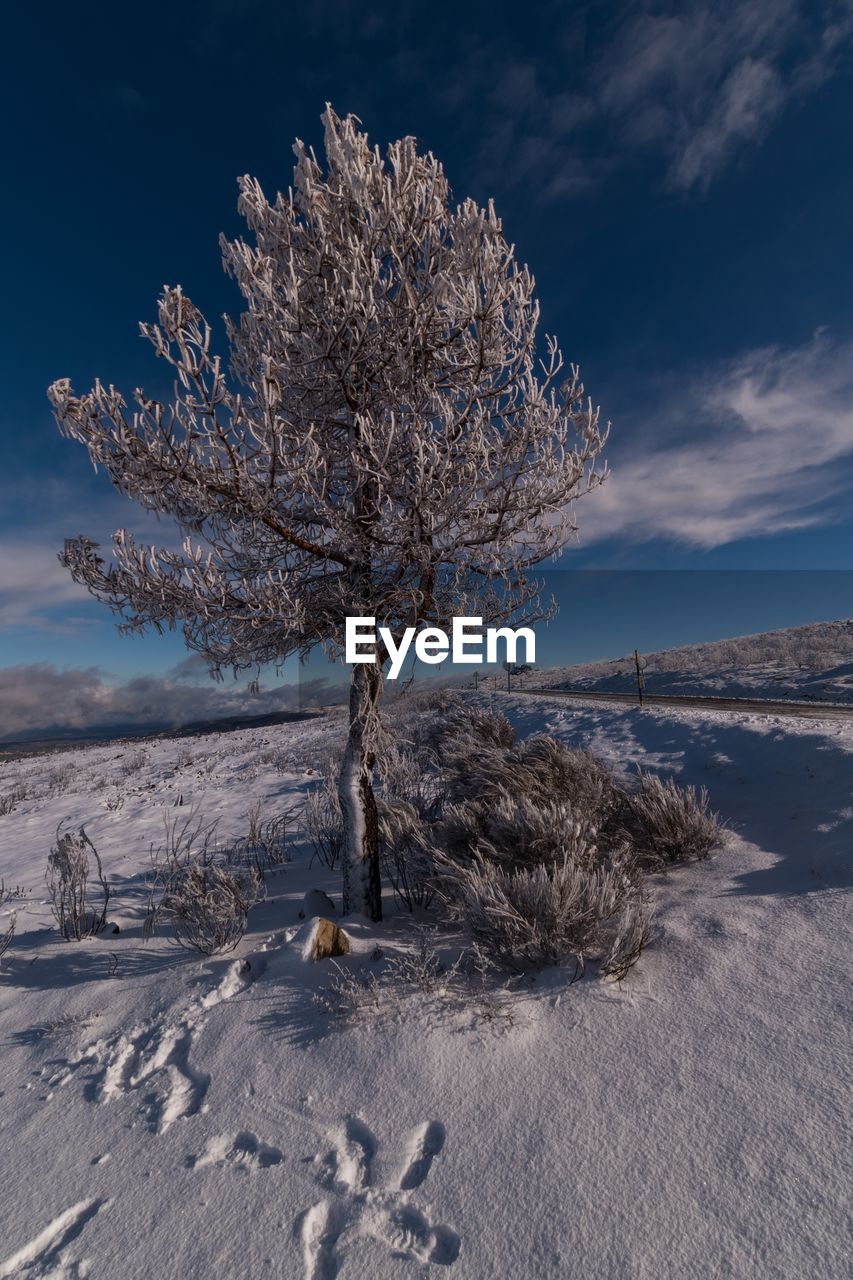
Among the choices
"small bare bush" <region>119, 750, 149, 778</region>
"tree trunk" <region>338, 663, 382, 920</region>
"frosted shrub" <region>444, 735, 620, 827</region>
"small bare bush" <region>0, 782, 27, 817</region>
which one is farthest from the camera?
"small bare bush" <region>119, 750, 149, 778</region>

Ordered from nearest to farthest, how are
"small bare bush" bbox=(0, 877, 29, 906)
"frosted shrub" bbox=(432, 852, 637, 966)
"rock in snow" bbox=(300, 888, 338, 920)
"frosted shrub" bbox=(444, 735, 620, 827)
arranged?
"frosted shrub" bbox=(432, 852, 637, 966), "rock in snow" bbox=(300, 888, 338, 920), "frosted shrub" bbox=(444, 735, 620, 827), "small bare bush" bbox=(0, 877, 29, 906)

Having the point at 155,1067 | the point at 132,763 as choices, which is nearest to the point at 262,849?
the point at 155,1067

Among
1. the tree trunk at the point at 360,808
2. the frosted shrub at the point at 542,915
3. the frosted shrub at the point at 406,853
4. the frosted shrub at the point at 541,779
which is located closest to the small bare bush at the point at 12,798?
the frosted shrub at the point at 406,853

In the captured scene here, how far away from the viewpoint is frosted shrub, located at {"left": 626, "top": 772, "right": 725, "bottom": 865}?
16.7 ft

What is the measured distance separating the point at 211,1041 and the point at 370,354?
453 cm

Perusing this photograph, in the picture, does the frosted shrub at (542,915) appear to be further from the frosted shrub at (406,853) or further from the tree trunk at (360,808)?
the tree trunk at (360,808)

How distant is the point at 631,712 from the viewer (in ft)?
42.1

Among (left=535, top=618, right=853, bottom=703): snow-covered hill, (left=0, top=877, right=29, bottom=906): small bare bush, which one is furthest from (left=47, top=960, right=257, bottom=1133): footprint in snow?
(left=535, top=618, right=853, bottom=703): snow-covered hill

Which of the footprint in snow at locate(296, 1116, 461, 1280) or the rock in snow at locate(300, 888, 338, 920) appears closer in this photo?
the footprint in snow at locate(296, 1116, 461, 1280)

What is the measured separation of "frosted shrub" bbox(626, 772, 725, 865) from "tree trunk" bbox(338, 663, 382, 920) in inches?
91.5

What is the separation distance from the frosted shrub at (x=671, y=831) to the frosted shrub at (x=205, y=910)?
339 cm

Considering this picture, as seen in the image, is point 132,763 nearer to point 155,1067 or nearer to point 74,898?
point 74,898

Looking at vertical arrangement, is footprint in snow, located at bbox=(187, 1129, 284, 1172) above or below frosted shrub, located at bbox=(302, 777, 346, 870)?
below

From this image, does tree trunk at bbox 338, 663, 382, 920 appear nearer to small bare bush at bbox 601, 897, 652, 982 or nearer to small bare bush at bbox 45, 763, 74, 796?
small bare bush at bbox 601, 897, 652, 982
